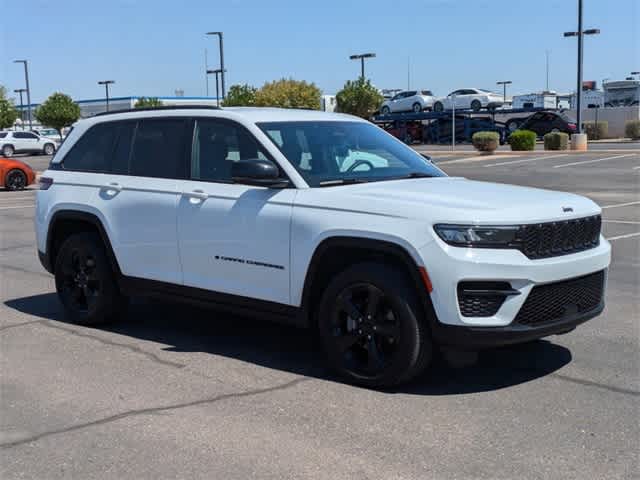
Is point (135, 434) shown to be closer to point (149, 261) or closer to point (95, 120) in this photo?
point (149, 261)

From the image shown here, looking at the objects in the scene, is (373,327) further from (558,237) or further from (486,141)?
(486,141)

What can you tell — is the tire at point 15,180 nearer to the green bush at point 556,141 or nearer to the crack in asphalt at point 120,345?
the crack in asphalt at point 120,345

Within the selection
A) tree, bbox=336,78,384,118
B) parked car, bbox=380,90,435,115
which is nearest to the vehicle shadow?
parked car, bbox=380,90,435,115

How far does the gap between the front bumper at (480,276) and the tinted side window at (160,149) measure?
240 centimetres

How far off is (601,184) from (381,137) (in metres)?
17.2

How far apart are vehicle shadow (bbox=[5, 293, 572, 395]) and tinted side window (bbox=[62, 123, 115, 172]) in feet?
4.46

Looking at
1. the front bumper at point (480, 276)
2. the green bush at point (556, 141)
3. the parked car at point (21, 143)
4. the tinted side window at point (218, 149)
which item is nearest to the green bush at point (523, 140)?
the green bush at point (556, 141)

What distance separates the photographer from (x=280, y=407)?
5.12 meters

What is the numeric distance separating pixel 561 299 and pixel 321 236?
5.11ft

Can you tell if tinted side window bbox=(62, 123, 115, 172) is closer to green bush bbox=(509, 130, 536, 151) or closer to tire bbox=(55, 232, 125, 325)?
tire bbox=(55, 232, 125, 325)

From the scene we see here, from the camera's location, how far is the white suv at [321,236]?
5039 mm

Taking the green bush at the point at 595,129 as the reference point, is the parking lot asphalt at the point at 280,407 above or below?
below

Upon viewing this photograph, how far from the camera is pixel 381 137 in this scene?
690 cm

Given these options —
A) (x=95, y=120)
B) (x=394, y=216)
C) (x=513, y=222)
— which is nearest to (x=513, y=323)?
(x=513, y=222)
